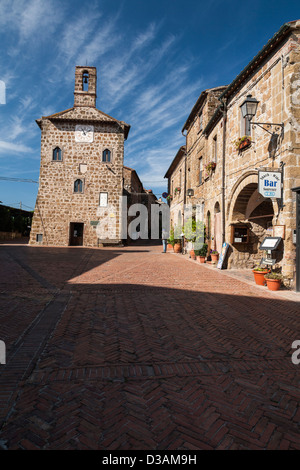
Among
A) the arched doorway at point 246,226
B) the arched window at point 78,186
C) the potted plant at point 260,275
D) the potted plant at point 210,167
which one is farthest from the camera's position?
the arched window at point 78,186

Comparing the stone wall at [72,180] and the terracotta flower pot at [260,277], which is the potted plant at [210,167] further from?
the stone wall at [72,180]

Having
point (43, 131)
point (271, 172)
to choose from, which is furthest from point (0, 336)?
point (43, 131)

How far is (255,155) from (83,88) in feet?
62.6

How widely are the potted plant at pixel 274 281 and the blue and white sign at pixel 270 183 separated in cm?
207

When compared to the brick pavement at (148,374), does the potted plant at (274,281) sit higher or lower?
higher

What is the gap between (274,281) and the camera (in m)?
7.02

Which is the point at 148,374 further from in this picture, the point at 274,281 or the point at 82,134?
the point at 82,134

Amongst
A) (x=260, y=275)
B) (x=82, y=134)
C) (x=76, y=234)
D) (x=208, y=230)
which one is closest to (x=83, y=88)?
(x=82, y=134)

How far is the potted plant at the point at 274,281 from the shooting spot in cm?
702

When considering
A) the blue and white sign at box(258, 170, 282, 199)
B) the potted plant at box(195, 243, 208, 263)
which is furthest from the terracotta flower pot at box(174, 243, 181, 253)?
the blue and white sign at box(258, 170, 282, 199)

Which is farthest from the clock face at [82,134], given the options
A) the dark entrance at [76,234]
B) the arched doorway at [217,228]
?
the arched doorway at [217,228]

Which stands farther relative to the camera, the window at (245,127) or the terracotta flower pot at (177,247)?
the terracotta flower pot at (177,247)

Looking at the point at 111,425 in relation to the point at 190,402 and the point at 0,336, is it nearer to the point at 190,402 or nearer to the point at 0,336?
the point at 190,402
